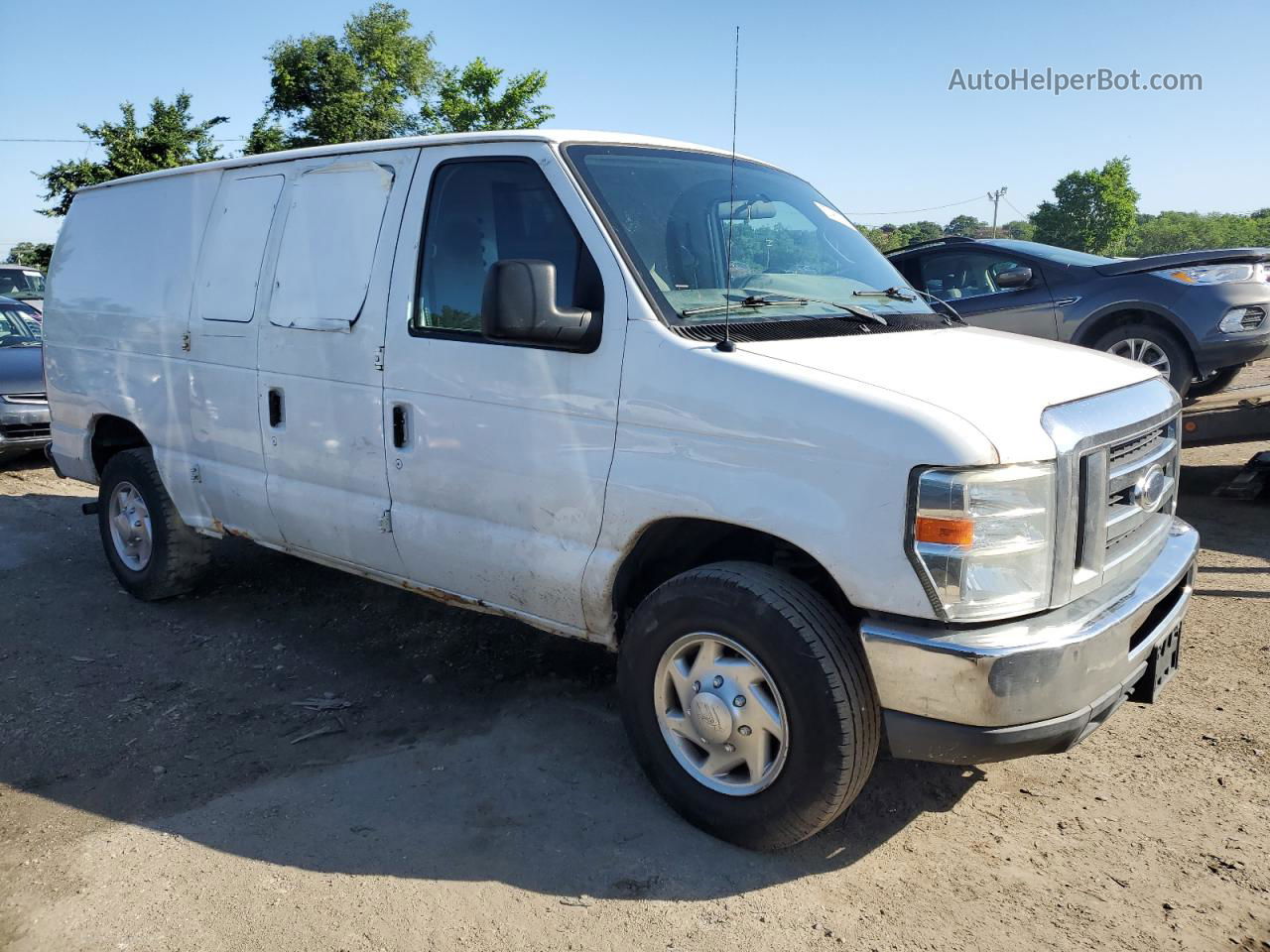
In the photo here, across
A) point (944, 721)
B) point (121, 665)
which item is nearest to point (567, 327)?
point (944, 721)

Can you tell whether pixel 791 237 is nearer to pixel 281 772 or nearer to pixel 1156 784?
pixel 1156 784

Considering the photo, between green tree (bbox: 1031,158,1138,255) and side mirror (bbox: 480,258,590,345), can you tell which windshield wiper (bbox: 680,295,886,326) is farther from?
green tree (bbox: 1031,158,1138,255)

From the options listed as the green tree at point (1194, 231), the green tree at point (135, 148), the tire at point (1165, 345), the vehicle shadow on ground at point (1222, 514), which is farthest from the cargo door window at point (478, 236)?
the green tree at point (1194, 231)

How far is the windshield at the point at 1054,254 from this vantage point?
8.02m

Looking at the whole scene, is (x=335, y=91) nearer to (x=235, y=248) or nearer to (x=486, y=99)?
(x=486, y=99)

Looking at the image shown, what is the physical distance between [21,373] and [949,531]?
32.0ft

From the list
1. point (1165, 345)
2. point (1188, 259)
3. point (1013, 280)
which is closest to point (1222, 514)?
point (1165, 345)

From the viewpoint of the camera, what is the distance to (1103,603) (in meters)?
2.88

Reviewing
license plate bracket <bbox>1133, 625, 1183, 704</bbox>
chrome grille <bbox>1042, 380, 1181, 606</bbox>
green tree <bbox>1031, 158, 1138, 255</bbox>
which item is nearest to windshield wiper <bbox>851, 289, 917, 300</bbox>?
chrome grille <bbox>1042, 380, 1181, 606</bbox>

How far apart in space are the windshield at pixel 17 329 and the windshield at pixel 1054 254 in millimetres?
9584

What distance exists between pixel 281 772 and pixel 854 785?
6.96ft

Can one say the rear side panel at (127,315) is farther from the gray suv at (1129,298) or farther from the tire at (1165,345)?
the tire at (1165,345)

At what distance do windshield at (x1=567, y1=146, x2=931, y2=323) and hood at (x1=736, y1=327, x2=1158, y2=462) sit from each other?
1.02 ft

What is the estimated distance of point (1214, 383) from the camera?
773cm
